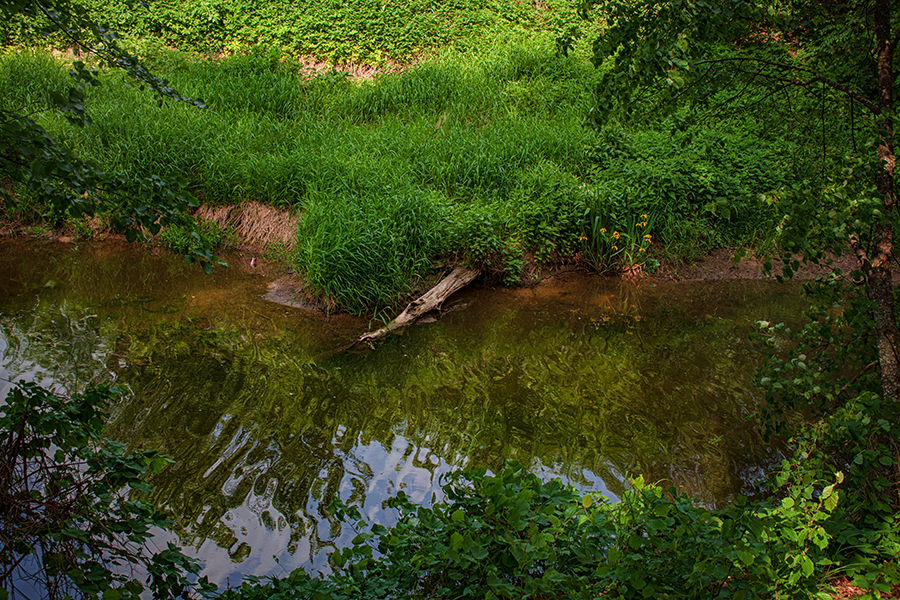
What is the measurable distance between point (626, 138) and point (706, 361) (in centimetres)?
433

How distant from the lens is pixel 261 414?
4.87 meters

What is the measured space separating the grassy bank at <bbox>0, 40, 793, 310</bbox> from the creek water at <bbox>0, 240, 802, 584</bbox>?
0.62 metres

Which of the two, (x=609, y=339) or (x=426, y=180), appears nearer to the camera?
(x=609, y=339)

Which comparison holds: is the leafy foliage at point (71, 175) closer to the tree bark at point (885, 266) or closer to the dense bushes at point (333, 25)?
the tree bark at point (885, 266)

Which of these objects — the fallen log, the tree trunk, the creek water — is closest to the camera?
the tree trunk

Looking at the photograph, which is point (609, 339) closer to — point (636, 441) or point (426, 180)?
point (636, 441)

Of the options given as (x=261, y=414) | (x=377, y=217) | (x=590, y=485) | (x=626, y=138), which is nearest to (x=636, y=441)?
(x=590, y=485)

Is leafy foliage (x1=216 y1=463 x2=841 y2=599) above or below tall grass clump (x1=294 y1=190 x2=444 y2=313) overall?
above

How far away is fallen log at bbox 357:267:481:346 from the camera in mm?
6324

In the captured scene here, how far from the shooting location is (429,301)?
6.78 meters

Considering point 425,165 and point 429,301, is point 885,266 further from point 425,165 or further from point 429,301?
point 425,165

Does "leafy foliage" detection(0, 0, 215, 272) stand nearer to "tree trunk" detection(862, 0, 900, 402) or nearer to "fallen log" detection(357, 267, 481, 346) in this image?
"tree trunk" detection(862, 0, 900, 402)

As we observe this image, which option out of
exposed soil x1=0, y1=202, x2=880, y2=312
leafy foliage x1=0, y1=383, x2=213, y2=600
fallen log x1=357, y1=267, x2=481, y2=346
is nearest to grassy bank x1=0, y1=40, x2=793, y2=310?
exposed soil x1=0, y1=202, x2=880, y2=312

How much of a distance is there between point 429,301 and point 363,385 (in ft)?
5.33
